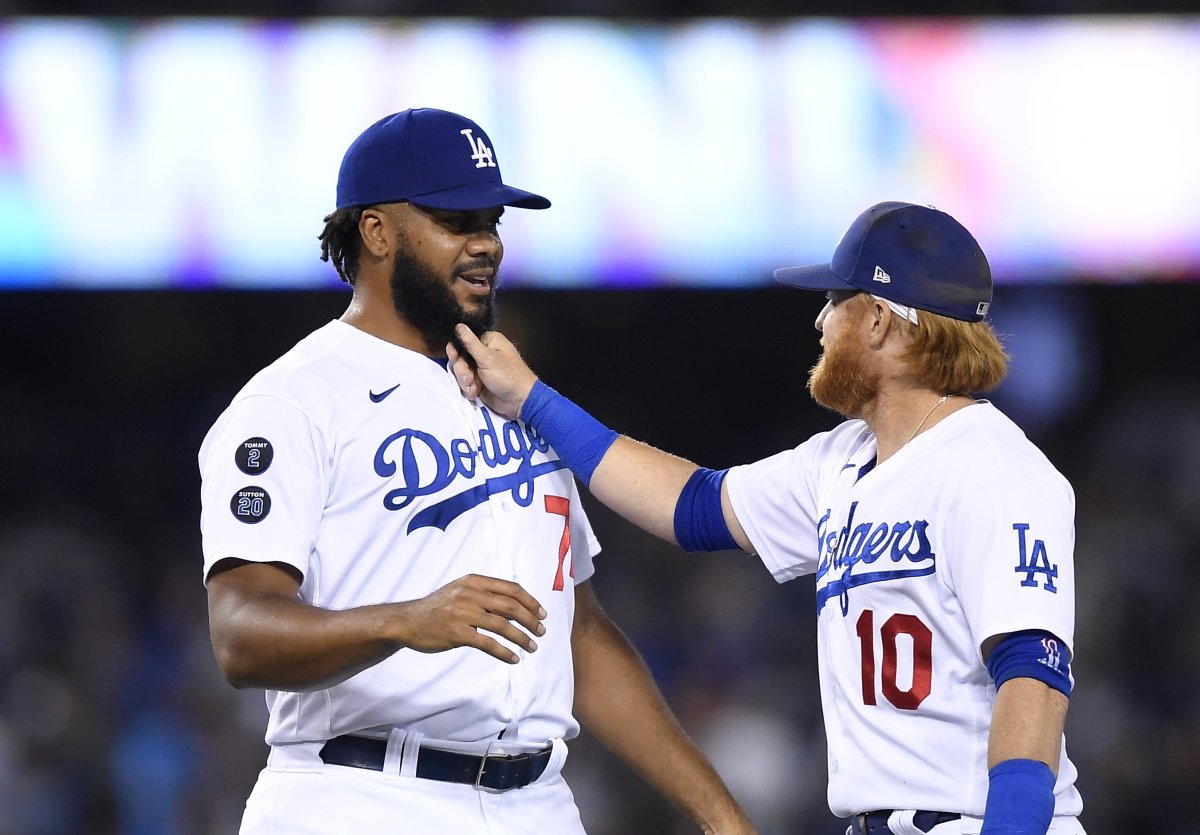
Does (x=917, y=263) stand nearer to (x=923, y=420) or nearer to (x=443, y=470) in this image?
(x=923, y=420)

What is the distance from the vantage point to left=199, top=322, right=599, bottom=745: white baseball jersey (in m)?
2.89

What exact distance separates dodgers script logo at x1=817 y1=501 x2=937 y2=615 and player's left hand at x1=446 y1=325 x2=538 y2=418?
0.73 metres

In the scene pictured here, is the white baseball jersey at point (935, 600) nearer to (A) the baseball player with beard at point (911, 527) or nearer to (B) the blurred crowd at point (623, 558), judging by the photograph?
(A) the baseball player with beard at point (911, 527)

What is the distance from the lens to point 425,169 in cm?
321

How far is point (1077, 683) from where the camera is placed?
28.1ft

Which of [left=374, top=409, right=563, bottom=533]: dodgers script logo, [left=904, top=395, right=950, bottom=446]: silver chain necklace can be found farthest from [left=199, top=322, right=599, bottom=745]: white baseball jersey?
[left=904, top=395, right=950, bottom=446]: silver chain necklace

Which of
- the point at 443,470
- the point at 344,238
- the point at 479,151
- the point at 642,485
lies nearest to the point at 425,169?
the point at 479,151

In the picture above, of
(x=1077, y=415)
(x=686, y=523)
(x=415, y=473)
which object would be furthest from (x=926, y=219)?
(x=1077, y=415)

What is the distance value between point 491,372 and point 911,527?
94 cm

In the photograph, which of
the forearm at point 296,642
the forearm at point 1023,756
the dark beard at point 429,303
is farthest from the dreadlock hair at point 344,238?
the forearm at point 1023,756

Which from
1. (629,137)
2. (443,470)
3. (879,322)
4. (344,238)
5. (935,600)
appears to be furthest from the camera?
(629,137)

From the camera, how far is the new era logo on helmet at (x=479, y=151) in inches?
A: 128

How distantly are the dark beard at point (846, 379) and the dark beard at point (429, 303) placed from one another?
2.40ft

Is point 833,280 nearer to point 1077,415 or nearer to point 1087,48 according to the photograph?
point 1087,48
